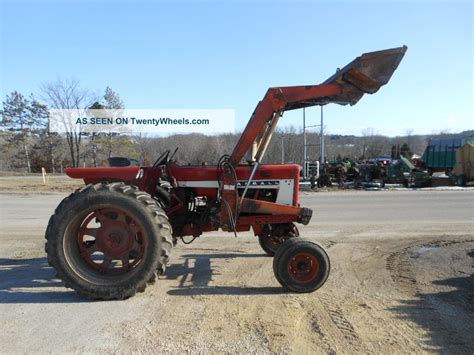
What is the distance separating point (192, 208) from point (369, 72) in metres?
2.80

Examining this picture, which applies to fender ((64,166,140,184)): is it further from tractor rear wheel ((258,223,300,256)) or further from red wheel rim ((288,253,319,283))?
red wheel rim ((288,253,319,283))

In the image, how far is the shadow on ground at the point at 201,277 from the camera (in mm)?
4801

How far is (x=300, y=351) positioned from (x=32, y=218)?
9.89 meters

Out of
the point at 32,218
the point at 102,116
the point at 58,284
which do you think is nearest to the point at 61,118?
the point at 102,116

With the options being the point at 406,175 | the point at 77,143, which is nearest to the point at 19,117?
the point at 77,143

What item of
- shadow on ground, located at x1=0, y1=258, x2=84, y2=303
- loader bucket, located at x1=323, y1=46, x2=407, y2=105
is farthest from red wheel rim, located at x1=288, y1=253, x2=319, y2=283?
shadow on ground, located at x1=0, y1=258, x2=84, y2=303

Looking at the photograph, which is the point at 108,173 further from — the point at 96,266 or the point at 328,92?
the point at 328,92

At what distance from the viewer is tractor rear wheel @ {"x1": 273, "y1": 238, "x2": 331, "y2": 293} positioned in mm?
4723

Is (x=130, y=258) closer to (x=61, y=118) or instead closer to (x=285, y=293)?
(x=285, y=293)

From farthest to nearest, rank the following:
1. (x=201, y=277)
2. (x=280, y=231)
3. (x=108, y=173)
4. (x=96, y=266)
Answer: (x=280, y=231), (x=201, y=277), (x=108, y=173), (x=96, y=266)

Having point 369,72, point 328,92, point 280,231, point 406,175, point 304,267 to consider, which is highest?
point 369,72

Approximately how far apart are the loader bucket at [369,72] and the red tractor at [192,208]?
0.01m

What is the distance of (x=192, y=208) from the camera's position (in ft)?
18.4

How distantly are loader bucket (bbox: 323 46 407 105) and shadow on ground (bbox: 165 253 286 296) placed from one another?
8.37 ft
